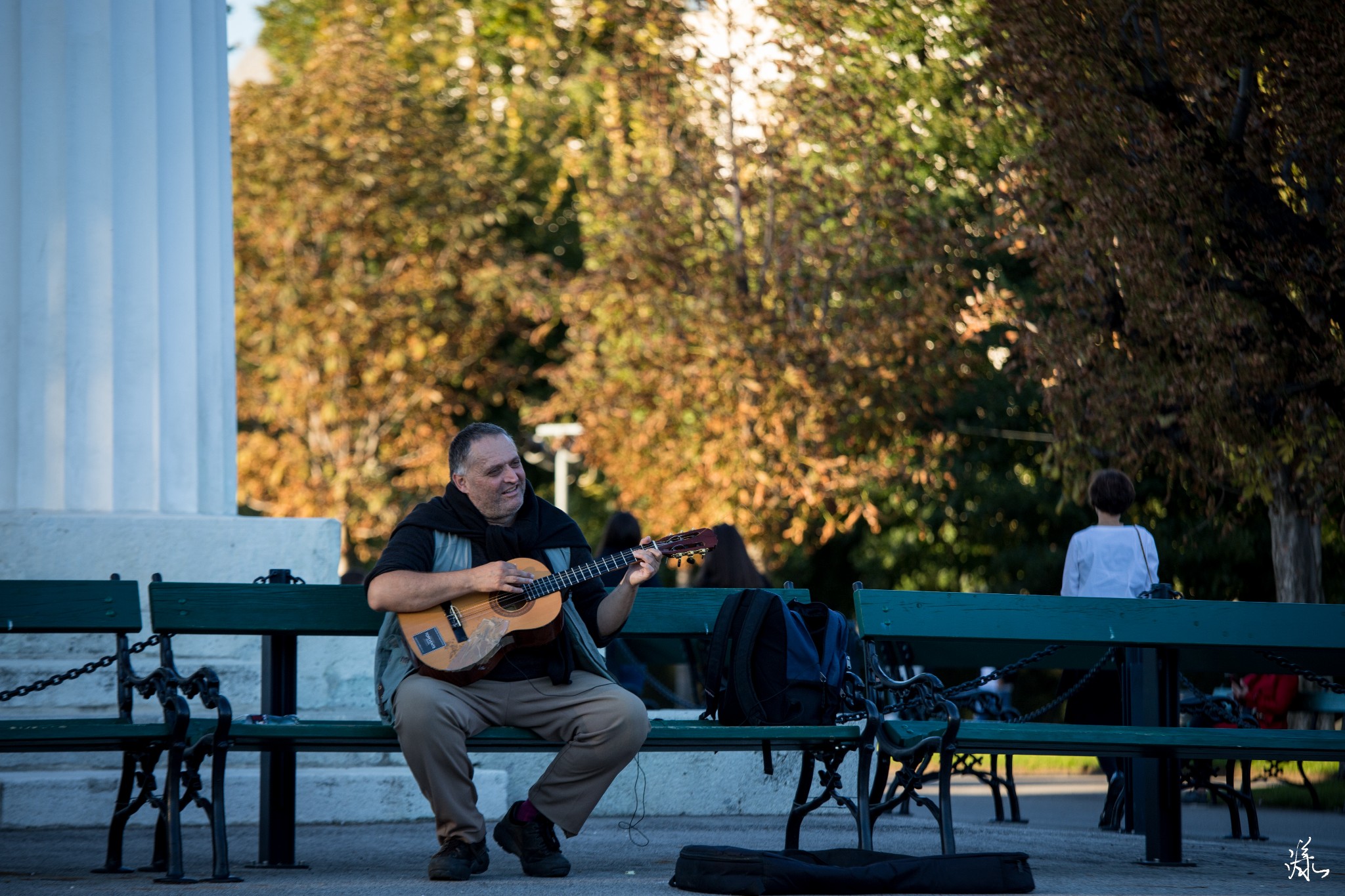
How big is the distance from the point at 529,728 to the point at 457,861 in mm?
541

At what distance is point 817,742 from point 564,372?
582 inches

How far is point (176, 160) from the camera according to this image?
8.52 metres

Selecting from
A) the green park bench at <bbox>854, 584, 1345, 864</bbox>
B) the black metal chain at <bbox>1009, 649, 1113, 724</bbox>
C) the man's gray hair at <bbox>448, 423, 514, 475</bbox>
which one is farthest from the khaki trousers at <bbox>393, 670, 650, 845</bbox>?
the black metal chain at <bbox>1009, 649, 1113, 724</bbox>

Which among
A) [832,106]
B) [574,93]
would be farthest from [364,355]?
[832,106]

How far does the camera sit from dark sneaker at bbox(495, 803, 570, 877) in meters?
5.95

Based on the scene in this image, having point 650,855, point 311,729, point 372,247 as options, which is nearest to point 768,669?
point 650,855

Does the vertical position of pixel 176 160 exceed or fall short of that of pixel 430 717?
it exceeds it

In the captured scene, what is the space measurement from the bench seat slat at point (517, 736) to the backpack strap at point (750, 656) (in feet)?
0.31

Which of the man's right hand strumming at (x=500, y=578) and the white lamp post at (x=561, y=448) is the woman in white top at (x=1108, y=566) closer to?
the man's right hand strumming at (x=500, y=578)

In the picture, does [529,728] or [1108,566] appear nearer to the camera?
[529,728]

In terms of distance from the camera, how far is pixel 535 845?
595 cm

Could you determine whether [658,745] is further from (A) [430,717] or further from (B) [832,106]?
(B) [832,106]

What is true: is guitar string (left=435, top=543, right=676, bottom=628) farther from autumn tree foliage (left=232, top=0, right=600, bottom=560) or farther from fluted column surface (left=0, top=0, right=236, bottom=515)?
autumn tree foliage (left=232, top=0, right=600, bottom=560)
